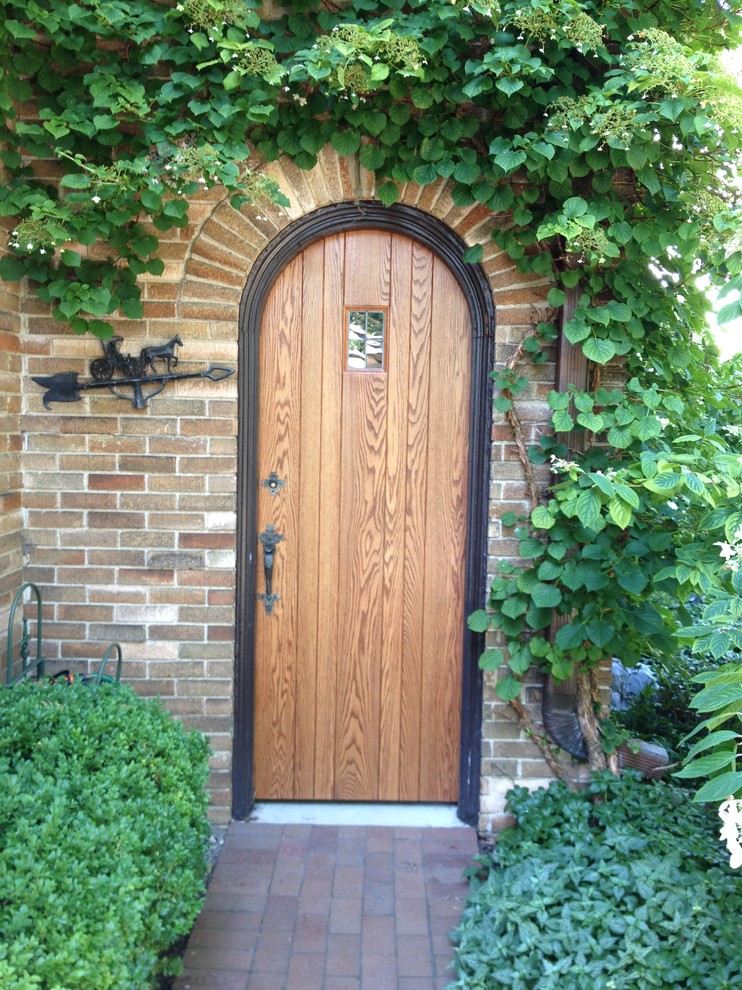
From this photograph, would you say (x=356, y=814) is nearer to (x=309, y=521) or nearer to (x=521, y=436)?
(x=309, y=521)

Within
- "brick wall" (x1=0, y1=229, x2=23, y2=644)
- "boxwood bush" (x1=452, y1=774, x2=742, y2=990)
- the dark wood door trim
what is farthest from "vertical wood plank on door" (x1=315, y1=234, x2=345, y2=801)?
"brick wall" (x1=0, y1=229, x2=23, y2=644)

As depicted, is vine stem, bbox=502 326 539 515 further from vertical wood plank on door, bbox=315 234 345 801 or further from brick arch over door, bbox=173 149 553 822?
vertical wood plank on door, bbox=315 234 345 801

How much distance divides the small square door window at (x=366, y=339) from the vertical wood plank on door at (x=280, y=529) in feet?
0.66

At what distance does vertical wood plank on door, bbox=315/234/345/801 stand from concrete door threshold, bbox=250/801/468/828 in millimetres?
68

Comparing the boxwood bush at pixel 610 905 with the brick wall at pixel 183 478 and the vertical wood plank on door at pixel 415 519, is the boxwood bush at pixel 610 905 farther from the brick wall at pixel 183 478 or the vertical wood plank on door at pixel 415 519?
the vertical wood plank on door at pixel 415 519

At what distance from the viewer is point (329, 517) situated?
10.3 ft

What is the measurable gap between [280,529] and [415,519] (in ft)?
1.71

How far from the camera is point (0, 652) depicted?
286 cm

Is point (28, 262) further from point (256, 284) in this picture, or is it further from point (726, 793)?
point (726, 793)

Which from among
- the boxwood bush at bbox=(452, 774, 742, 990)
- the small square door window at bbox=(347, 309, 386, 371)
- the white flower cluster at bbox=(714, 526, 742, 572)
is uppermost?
the small square door window at bbox=(347, 309, 386, 371)

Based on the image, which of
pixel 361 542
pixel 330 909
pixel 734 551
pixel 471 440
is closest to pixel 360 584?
pixel 361 542

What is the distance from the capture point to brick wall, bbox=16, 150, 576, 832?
115 inches

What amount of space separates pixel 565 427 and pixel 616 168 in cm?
95

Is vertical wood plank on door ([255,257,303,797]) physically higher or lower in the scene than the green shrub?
higher
